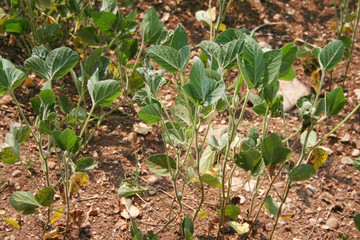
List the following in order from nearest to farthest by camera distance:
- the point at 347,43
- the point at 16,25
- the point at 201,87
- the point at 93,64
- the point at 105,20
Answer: the point at 201,87 < the point at 93,64 < the point at 105,20 < the point at 16,25 < the point at 347,43

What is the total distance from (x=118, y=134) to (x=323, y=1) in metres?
1.67

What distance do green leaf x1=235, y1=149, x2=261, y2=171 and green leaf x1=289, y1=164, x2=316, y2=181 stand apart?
11 centimetres

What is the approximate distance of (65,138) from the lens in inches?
51.3

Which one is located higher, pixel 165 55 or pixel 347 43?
pixel 165 55

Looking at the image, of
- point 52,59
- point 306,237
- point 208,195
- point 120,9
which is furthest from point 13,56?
point 306,237

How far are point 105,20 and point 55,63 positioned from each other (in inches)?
15.9

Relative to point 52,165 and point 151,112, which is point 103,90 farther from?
point 52,165

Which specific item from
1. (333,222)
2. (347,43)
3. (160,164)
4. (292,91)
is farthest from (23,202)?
(347,43)

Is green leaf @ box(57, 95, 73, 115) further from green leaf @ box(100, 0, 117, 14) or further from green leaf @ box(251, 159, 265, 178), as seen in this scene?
green leaf @ box(251, 159, 265, 178)

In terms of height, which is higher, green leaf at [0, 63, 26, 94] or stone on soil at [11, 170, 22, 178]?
green leaf at [0, 63, 26, 94]

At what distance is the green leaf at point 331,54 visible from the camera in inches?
51.5

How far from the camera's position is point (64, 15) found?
216cm

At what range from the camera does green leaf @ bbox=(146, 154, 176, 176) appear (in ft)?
4.59

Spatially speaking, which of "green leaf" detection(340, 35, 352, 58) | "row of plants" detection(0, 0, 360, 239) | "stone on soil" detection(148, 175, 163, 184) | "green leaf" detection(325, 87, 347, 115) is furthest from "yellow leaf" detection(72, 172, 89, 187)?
"green leaf" detection(340, 35, 352, 58)
